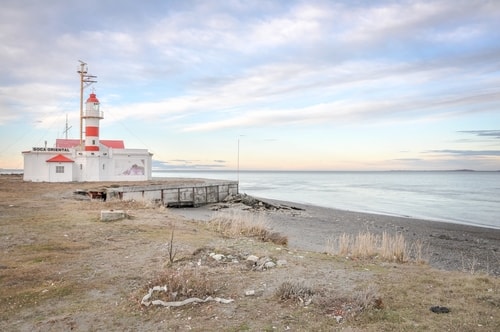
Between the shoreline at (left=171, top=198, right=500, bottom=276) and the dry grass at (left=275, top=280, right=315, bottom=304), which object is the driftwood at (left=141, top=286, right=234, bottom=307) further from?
the shoreline at (left=171, top=198, right=500, bottom=276)

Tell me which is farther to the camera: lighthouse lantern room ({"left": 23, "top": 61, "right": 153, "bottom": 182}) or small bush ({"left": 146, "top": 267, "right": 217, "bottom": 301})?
lighthouse lantern room ({"left": 23, "top": 61, "right": 153, "bottom": 182})

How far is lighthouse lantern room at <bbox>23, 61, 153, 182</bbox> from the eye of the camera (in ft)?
126

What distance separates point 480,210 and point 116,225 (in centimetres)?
3284

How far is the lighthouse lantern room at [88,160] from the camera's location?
126 ft

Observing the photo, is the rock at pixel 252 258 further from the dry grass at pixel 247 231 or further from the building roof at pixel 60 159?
the building roof at pixel 60 159

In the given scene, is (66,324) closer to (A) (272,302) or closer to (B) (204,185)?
(A) (272,302)

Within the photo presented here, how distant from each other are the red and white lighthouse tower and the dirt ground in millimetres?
29093

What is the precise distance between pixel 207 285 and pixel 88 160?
36237 millimetres

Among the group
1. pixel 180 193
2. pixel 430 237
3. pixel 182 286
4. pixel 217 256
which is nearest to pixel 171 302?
pixel 182 286

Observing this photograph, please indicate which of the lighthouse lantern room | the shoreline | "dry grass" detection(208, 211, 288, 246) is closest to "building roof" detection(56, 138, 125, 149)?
the lighthouse lantern room

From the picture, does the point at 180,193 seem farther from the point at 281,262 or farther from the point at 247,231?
the point at 281,262

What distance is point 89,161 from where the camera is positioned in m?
39.2

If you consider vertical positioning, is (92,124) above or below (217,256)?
above

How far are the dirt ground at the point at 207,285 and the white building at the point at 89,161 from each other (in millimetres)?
28210
